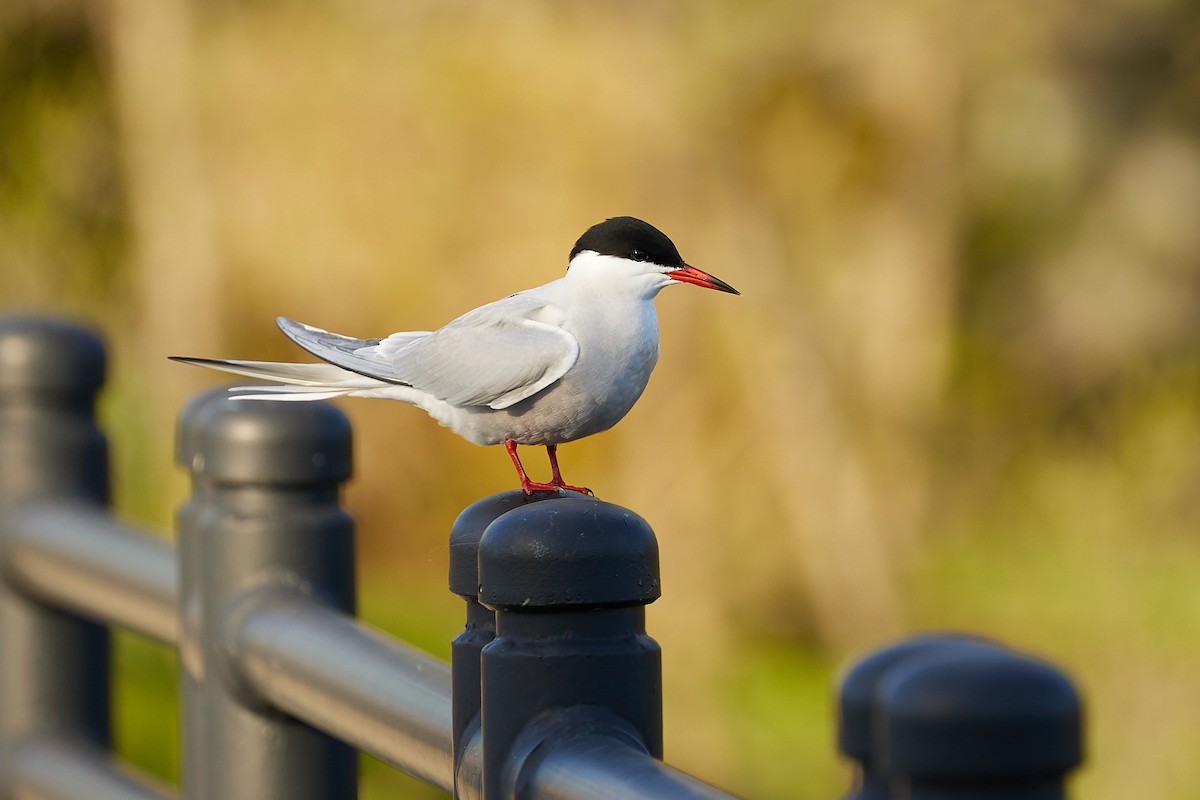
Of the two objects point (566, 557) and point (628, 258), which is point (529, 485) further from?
point (566, 557)

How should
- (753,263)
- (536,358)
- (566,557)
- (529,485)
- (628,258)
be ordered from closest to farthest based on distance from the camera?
(566,557) → (529,485) → (536,358) → (628,258) → (753,263)

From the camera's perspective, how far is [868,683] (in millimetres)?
824

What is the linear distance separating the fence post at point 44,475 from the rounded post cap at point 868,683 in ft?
7.25

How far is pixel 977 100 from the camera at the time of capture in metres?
8.84

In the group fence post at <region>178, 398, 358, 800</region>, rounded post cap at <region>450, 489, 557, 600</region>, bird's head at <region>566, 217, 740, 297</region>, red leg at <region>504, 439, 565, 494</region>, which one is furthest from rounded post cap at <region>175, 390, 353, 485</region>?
rounded post cap at <region>450, 489, 557, 600</region>

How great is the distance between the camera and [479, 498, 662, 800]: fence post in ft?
4.20

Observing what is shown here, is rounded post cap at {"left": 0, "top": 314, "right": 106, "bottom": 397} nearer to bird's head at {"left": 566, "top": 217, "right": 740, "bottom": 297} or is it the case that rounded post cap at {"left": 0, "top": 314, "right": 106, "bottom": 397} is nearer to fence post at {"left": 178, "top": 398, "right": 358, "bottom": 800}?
fence post at {"left": 178, "top": 398, "right": 358, "bottom": 800}

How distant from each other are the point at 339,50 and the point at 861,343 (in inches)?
129

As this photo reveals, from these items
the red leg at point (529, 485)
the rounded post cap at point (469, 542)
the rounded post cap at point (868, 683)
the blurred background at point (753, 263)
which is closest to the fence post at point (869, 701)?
the rounded post cap at point (868, 683)

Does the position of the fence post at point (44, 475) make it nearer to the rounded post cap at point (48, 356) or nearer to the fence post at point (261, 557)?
the rounded post cap at point (48, 356)

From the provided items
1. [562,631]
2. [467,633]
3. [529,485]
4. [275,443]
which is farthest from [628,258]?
[562,631]

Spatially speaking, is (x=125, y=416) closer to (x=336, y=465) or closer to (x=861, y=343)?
(x=861, y=343)

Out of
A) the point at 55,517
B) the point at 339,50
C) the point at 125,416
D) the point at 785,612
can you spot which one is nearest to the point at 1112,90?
the point at 785,612

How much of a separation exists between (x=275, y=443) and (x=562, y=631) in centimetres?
84
